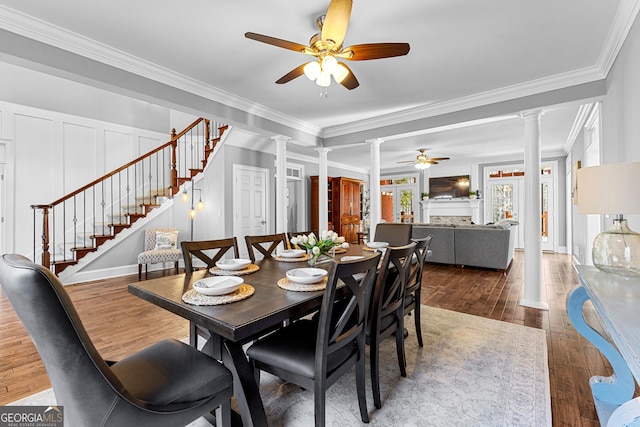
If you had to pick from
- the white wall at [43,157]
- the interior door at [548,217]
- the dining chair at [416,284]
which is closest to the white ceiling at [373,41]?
the dining chair at [416,284]

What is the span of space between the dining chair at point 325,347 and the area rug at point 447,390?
283 mm

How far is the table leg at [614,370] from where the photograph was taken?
4.88 feet

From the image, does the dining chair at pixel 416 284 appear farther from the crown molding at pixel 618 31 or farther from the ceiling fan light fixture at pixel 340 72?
the crown molding at pixel 618 31

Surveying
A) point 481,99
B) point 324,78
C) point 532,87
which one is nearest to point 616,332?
point 324,78

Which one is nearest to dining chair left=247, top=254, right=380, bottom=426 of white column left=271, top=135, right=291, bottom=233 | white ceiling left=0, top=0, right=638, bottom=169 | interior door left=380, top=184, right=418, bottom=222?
white ceiling left=0, top=0, right=638, bottom=169

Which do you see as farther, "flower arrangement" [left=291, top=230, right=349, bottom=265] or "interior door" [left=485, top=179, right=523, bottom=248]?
"interior door" [left=485, top=179, right=523, bottom=248]

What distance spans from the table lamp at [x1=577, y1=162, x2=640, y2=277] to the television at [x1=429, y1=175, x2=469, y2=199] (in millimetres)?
7492

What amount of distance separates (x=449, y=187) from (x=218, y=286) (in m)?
8.70

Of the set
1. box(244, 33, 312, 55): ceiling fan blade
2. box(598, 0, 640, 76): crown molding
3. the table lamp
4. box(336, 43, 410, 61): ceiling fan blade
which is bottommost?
the table lamp

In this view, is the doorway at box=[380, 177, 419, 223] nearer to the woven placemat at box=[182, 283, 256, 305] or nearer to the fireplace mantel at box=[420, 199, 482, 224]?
the fireplace mantel at box=[420, 199, 482, 224]

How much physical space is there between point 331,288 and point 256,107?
352 centimetres

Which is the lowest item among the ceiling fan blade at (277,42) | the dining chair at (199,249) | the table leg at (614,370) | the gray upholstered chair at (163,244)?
the table leg at (614,370)

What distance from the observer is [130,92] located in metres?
2.92

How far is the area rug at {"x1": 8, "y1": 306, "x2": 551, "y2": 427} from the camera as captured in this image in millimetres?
1607
